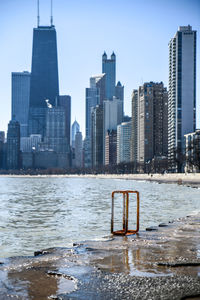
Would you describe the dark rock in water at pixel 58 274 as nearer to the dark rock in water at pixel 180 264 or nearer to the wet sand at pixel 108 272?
the wet sand at pixel 108 272

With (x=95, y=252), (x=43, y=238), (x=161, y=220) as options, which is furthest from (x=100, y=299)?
(x=161, y=220)

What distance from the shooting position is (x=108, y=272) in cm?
721

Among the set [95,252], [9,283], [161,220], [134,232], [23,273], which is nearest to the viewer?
[9,283]

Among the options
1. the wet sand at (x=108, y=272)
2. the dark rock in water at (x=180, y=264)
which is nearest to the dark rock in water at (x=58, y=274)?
the wet sand at (x=108, y=272)

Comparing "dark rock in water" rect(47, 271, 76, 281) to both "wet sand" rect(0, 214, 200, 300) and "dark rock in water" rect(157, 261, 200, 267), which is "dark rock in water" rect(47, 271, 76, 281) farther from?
"dark rock in water" rect(157, 261, 200, 267)

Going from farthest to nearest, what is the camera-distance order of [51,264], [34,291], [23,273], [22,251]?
[22,251] < [51,264] < [23,273] < [34,291]

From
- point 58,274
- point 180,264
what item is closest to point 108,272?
point 58,274

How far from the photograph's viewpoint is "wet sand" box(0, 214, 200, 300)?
5902 mm

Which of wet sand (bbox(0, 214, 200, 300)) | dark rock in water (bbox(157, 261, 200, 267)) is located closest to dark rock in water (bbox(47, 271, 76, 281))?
wet sand (bbox(0, 214, 200, 300))

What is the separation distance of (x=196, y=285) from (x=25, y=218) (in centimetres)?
1717

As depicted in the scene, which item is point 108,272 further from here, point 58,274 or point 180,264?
point 180,264

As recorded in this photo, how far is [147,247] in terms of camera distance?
10234mm

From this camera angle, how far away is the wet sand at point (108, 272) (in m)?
5.90

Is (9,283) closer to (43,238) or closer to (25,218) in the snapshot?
(43,238)
